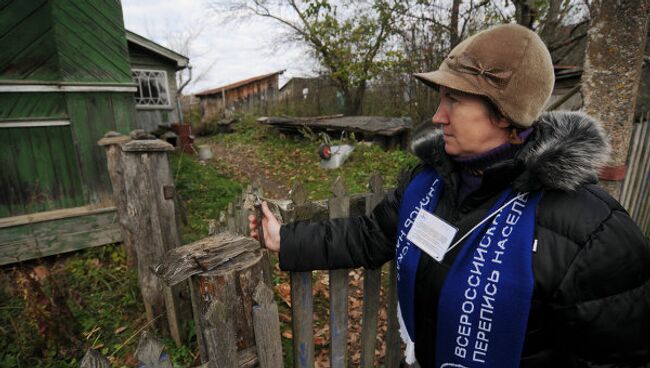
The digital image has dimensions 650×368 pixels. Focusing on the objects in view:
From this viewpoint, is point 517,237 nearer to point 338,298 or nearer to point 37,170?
point 338,298

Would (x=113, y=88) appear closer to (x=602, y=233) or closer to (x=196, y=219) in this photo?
(x=196, y=219)

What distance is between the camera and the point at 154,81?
40.0 ft

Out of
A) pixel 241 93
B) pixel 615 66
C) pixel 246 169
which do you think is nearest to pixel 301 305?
pixel 615 66

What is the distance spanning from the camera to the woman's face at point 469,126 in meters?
1.25

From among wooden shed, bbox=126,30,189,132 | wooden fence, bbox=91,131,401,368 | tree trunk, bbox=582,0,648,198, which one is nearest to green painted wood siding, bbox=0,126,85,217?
wooden fence, bbox=91,131,401,368

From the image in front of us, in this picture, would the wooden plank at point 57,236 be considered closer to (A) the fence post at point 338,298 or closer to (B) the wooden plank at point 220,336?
(A) the fence post at point 338,298

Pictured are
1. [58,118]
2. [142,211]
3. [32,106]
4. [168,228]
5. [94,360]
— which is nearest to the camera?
[94,360]

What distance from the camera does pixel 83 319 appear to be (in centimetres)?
296

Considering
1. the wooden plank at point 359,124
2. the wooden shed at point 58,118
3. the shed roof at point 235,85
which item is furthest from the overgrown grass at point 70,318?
the shed roof at point 235,85

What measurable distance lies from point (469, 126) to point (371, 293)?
1191 millimetres

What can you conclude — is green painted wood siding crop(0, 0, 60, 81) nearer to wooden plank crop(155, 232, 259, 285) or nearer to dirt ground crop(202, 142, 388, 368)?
dirt ground crop(202, 142, 388, 368)

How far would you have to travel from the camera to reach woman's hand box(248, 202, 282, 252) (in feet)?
5.38

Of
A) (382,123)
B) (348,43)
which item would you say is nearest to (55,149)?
(382,123)

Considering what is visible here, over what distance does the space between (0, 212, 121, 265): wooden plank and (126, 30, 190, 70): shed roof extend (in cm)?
890
